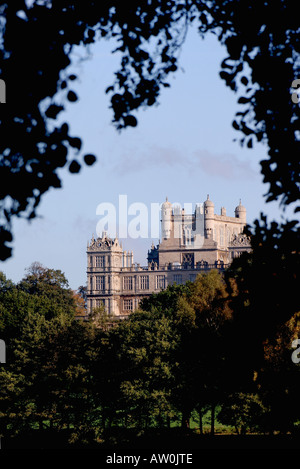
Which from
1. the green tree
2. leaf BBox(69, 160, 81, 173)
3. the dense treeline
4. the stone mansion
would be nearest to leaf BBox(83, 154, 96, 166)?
leaf BBox(69, 160, 81, 173)

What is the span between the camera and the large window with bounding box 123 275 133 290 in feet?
586

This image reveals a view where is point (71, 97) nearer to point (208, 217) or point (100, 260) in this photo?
point (100, 260)

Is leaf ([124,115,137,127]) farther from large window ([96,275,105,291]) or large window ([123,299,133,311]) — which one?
large window ([96,275,105,291])

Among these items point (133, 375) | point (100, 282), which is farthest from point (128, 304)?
point (133, 375)

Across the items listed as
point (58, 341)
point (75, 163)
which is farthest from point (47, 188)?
point (58, 341)

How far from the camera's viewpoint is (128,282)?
587ft

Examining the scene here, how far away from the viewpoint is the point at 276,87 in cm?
1334

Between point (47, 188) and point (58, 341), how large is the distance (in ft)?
159

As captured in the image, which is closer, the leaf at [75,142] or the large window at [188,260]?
the leaf at [75,142]

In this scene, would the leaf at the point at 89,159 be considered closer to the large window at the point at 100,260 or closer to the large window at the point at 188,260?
the large window at the point at 188,260

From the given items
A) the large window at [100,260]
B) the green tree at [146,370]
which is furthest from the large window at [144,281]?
the green tree at [146,370]

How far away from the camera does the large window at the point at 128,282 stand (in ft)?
586
